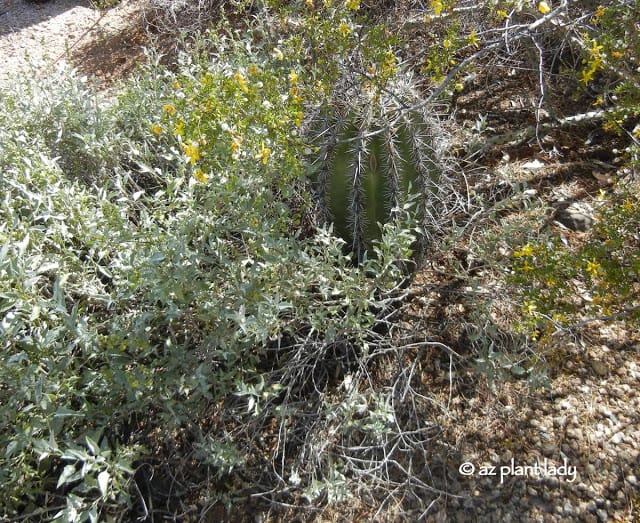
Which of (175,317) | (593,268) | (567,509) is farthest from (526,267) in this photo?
(175,317)

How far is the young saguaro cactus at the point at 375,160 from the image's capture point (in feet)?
7.16

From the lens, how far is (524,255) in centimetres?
194

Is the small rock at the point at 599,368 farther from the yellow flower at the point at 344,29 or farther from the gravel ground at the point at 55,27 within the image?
the gravel ground at the point at 55,27

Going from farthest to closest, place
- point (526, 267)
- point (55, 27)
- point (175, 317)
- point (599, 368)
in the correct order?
point (55, 27)
point (599, 368)
point (175, 317)
point (526, 267)

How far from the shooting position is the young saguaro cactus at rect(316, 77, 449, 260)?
2.18 m

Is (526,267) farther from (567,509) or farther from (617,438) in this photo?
(567,509)

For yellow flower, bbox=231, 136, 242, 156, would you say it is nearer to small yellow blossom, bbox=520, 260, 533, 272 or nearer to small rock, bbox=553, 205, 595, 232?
small yellow blossom, bbox=520, 260, 533, 272

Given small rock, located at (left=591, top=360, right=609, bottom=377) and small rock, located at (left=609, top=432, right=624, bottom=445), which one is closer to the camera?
small rock, located at (left=609, top=432, right=624, bottom=445)

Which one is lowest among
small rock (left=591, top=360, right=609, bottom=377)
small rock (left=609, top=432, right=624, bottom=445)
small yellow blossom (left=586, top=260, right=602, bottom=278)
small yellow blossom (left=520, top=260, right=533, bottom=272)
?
small rock (left=609, top=432, right=624, bottom=445)

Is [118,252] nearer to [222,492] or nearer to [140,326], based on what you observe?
[140,326]

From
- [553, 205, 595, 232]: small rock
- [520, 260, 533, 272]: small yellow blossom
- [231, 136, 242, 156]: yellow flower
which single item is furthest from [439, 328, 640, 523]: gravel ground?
[231, 136, 242, 156]: yellow flower

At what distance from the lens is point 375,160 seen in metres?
2.21

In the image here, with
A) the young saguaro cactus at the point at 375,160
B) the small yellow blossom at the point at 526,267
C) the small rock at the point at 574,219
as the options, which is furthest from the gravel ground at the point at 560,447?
the young saguaro cactus at the point at 375,160

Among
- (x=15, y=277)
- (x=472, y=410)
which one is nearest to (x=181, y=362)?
(x=15, y=277)
